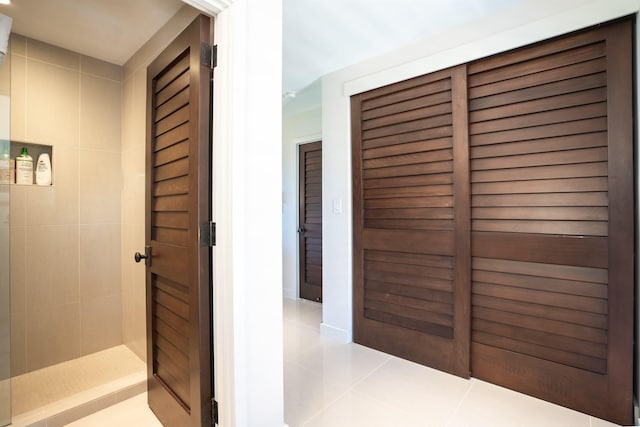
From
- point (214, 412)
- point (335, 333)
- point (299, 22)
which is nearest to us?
point (214, 412)

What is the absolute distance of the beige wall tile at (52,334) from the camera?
80.3 inches

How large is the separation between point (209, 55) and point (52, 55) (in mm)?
1680

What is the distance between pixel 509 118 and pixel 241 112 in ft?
5.38

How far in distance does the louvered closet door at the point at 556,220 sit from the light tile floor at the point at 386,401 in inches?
6.0

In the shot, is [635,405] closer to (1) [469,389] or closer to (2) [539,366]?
(2) [539,366]

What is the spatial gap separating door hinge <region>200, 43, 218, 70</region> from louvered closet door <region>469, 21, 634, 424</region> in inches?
64.6

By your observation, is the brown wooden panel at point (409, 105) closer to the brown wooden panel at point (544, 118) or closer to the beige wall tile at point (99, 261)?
the brown wooden panel at point (544, 118)

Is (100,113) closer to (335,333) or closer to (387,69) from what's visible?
(387,69)

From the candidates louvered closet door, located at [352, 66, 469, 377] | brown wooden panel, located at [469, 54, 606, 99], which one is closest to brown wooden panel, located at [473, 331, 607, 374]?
louvered closet door, located at [352, 66, 469, 377]

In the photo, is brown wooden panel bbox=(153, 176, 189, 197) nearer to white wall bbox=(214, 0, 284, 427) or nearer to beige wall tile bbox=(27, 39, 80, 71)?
white wall bbox=(214, 0, 284, 427)

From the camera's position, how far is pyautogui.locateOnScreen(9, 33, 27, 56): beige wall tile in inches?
75.8

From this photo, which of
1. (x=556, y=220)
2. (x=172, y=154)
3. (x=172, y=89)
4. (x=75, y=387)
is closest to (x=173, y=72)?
(x=172, y=89)

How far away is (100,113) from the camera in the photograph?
2.32 meters

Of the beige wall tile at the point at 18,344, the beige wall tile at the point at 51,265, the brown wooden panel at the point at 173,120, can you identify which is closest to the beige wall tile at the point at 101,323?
the beige wall tile at the point at 51,265
